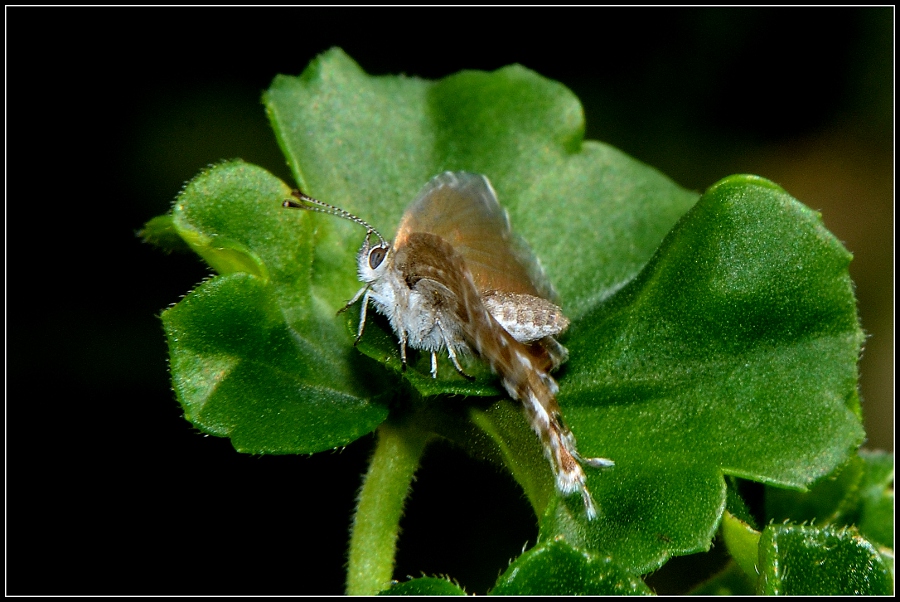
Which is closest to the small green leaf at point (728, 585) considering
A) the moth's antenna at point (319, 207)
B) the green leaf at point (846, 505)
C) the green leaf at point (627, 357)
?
the green leaf at point (846, 505)

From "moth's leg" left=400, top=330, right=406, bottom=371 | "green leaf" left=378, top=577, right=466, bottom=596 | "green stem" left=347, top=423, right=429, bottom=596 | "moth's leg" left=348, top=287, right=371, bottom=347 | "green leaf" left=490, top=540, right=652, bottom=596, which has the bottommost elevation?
"green stem" left=347, top=423, right=429, bottom=596

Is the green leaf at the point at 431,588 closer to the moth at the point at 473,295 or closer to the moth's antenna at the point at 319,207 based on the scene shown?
the moth at the point at 473,295

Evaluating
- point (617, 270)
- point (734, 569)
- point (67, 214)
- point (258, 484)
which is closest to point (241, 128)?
point (67, 214)

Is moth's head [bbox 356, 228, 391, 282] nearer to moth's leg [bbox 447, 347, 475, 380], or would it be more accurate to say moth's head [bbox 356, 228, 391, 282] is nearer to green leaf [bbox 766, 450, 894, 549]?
moth's leg [bbox 447, 347, 475, 380]

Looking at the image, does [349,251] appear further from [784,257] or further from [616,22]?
[616,22]

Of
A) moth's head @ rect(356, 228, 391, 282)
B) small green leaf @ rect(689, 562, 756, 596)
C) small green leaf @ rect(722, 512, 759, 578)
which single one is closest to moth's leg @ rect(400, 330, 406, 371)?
moth's head @ rect(356, 228, 391, 282)

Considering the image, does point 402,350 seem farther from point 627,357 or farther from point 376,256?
point 627,357
